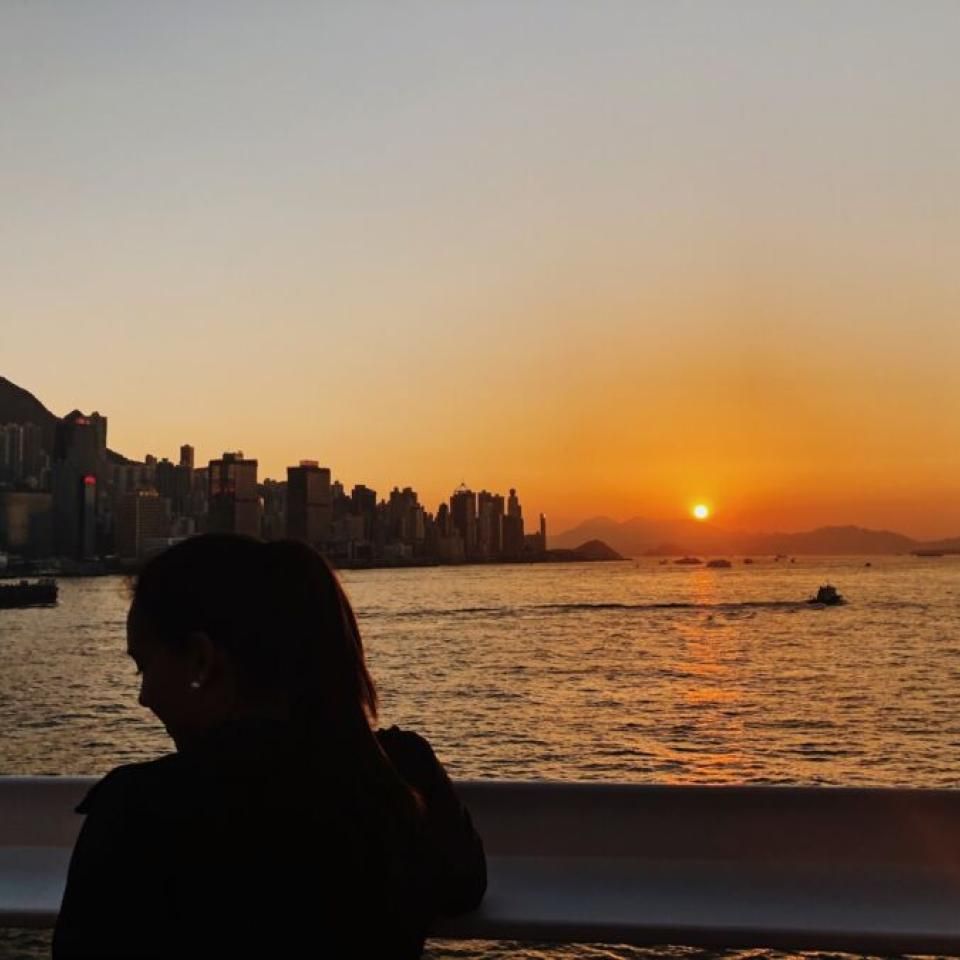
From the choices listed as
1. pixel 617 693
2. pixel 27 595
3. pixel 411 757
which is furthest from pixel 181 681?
pixel 27 595

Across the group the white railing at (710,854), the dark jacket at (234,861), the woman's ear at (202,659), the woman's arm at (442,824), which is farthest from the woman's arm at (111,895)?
the white railing at (710,854)

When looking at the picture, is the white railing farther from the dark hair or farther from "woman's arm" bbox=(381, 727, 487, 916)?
the dark hair

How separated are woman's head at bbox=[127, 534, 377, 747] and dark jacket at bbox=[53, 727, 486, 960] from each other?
0.04 meters

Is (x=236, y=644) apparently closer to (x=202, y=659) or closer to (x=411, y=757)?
(x=202, y=659)

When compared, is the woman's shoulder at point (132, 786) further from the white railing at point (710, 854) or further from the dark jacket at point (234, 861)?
the white railing at point (710, 854)

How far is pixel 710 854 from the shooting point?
1.89m

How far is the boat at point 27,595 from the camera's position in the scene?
64.8 metres

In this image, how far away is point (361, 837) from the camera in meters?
0.93

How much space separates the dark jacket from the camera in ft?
2.80

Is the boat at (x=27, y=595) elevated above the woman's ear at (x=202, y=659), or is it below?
below

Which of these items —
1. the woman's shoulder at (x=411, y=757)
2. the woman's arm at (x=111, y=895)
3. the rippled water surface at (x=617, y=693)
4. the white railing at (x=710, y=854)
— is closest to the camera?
the woman's arm at (x=111, y=895)

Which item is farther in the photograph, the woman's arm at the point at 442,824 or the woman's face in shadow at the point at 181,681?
the woman's arm at the point at 442,824

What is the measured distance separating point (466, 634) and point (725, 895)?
4297 cm

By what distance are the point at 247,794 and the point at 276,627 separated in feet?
0.44
